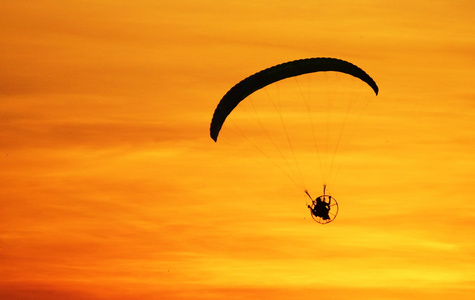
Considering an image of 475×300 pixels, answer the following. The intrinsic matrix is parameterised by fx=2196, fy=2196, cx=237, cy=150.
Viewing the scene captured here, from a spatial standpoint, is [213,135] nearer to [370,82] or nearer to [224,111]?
[224,111]

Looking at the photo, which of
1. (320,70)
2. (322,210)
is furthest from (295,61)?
(322,210)

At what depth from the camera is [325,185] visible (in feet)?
429

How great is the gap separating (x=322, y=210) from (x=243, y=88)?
890cm

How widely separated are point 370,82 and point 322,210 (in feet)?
26.8

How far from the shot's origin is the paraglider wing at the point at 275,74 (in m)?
128

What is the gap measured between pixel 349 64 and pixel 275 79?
4479 millimetres

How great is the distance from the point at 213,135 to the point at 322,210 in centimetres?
796

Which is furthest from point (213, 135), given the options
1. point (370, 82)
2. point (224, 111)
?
point (370, 82)

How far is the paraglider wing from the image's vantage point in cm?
12838

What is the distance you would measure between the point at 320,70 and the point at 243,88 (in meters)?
4.68

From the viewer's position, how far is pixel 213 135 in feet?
428

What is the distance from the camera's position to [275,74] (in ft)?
422

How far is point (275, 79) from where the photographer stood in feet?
422

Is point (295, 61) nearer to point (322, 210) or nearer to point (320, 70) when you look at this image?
point (320, 70)
